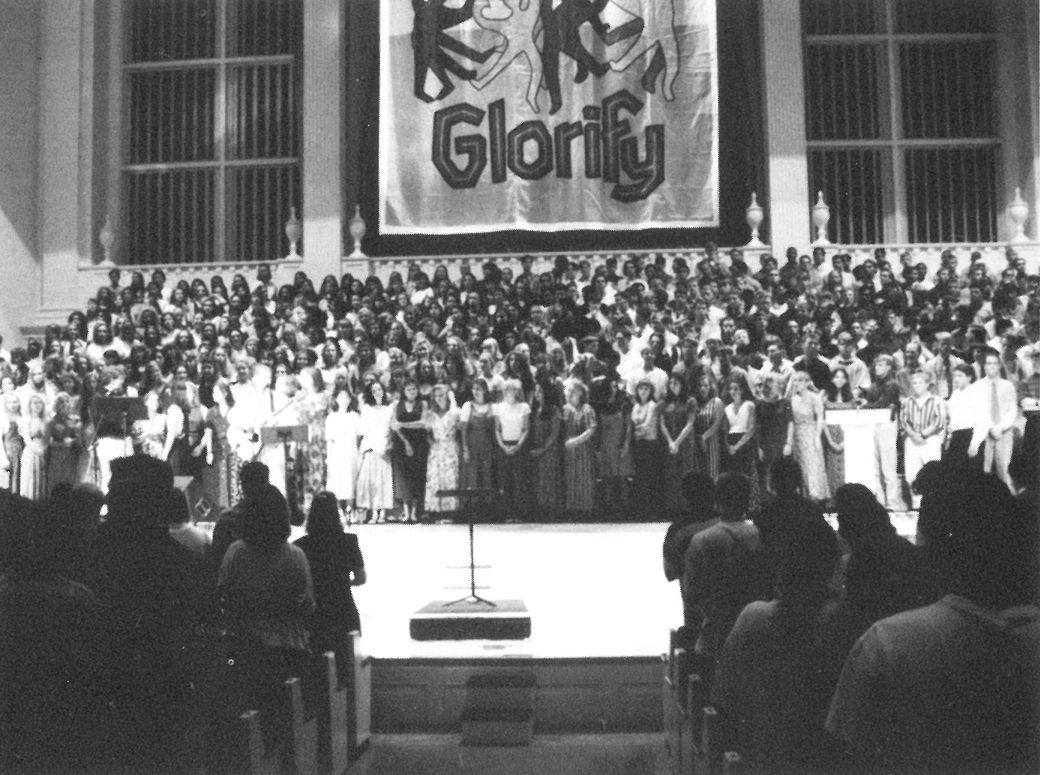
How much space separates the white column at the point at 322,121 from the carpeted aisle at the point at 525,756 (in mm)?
15446

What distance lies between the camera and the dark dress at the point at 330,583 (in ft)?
17.7

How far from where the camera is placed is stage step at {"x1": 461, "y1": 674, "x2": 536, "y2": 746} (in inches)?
218

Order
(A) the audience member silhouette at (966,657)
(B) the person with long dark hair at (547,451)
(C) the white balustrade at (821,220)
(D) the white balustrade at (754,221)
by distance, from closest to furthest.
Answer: (A) the audience member silhouette at (966,657) < (B) the person with long dark hair at (547,451) < (D) the white balustrade at (754,221) < (C) the white balustrade at (821,220)

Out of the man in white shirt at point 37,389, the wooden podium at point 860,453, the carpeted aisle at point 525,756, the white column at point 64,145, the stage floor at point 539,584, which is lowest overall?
the carpeted aisle at point 525,756

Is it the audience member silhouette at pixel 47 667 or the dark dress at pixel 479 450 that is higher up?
the dark dress at pixel 479 450

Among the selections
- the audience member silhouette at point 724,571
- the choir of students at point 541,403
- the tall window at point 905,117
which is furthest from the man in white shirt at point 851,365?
the audience member silhouette at point 724,571

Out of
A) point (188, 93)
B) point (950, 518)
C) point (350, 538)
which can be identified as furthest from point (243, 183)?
point (950, 518)

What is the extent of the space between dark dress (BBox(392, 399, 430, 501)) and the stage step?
7.23 meters

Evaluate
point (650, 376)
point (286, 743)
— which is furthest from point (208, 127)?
point (286, 743)

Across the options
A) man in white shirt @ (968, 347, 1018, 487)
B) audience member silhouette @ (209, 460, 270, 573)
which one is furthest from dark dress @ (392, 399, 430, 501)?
audience member silhouette @ (209, 460, 270, 573)

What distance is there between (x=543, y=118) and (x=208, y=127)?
608cm

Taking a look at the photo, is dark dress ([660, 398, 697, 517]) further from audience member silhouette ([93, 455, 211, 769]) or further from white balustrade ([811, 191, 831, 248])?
audience member silhouette ([93, 455, 211, 769])

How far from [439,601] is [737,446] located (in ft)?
18.2

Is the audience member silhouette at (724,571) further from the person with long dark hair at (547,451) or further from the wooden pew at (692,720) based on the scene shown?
the person with long dark hair at (547,451)
